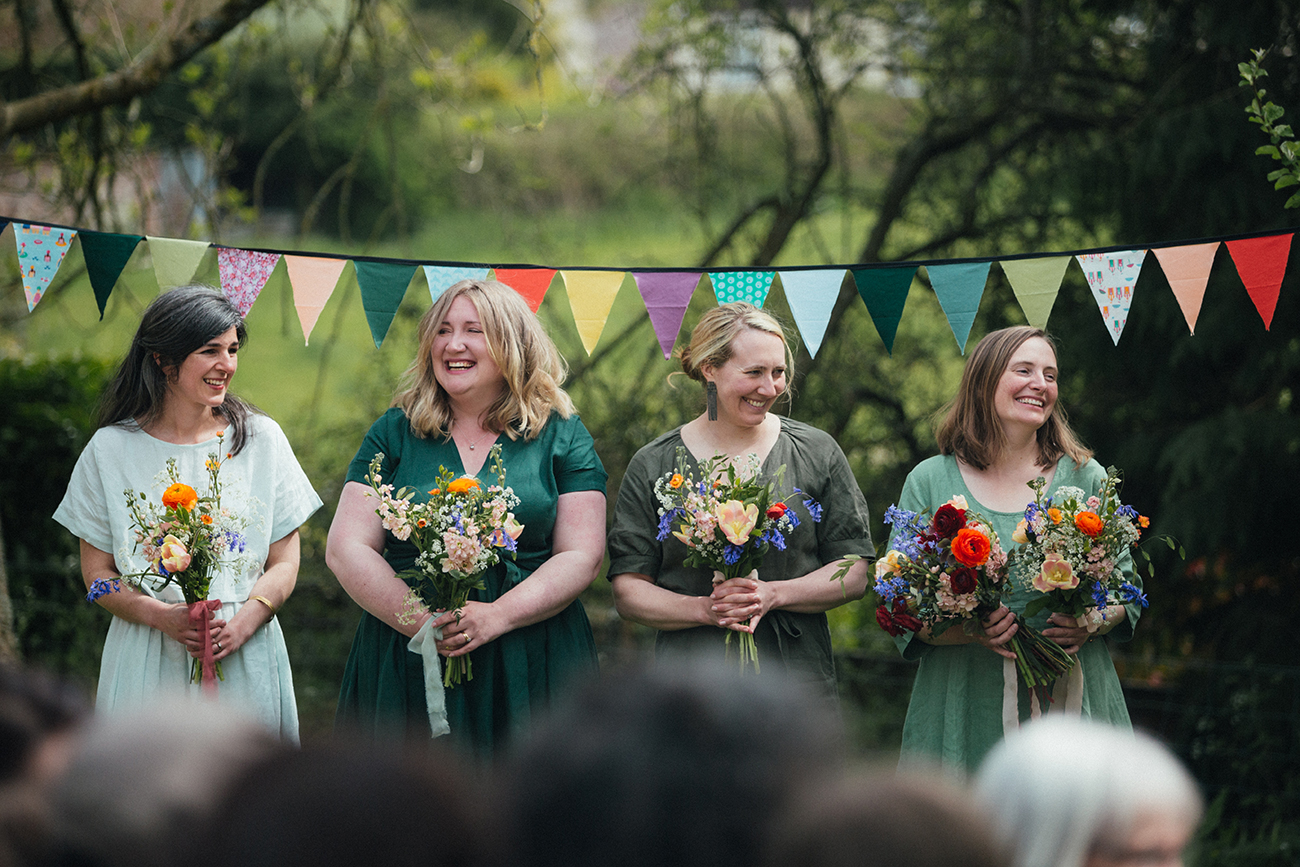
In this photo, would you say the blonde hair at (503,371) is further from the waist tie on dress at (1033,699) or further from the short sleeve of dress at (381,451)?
the waist tie on dress at (1033,699)

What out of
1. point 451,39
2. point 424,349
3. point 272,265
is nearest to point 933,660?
point 424,349

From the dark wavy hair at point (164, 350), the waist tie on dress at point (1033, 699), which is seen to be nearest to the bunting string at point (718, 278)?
the dark wavy hair at point (164, 350)

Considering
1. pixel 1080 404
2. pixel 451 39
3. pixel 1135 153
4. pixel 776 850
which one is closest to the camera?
pixel 776 850

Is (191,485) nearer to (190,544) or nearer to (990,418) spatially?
(190,544)

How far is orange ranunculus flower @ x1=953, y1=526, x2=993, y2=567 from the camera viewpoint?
2.76 metres

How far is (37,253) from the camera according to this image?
11.5 feet

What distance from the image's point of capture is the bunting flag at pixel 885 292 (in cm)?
351

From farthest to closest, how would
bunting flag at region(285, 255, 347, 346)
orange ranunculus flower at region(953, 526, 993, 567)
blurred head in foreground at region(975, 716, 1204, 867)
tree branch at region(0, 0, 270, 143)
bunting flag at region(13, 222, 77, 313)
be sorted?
tree branch at region(0, 0, 270, 143)
bunting flag at region(285, 255, 347, 346)
bunting flag at region(13, 222, 77, 313)
orange ranunculus flower at region(953, 526, 993, 567)
blurred head in foreground at region(975, 716, 1204, 867)

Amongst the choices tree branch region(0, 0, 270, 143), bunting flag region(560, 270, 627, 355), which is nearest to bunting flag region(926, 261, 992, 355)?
bunting flag region(560, 270, 627, 355)

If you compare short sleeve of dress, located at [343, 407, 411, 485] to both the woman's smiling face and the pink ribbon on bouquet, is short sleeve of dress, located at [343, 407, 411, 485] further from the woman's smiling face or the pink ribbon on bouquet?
the woman's smiling face

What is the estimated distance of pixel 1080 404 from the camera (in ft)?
18.6

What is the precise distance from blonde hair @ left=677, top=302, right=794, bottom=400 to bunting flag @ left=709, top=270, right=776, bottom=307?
0.21m

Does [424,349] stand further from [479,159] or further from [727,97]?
[727,97]

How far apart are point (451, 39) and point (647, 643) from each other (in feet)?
28.2
